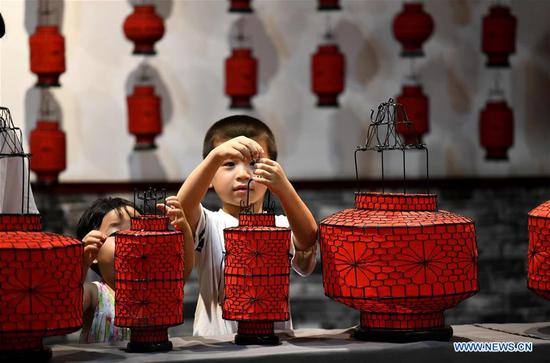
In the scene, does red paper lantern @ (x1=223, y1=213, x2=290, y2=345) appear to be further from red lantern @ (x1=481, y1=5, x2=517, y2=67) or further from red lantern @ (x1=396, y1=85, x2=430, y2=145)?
red lantern @ (x1=481, y1=5, x2=517, y2=67)

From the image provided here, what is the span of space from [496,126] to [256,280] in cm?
340

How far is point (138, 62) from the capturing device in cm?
458

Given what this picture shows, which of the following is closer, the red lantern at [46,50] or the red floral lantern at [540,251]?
the red floral lantern at [540,251]

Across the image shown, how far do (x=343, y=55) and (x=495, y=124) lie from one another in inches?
33.1

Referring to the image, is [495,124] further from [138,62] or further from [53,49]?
[53,49]

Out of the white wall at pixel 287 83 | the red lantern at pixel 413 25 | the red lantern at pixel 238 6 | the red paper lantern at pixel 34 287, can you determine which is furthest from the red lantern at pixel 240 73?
the red paper lantern at pixel 34 287

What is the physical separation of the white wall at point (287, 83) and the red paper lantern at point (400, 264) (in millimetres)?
3002

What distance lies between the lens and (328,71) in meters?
4.65

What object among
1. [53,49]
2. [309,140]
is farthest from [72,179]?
[309,140]

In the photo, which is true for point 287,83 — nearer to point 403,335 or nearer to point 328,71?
point 328,71

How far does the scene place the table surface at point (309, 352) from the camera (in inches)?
60.8

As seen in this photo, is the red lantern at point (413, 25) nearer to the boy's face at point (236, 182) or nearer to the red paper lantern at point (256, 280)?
the boy's face at point (236, 182)

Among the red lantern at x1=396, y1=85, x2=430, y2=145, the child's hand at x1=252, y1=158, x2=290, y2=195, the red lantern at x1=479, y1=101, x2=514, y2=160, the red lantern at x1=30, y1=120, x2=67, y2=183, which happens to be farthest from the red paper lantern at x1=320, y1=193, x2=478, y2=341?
the red lantern at x1=479, y1=101, x2=514, y2=160

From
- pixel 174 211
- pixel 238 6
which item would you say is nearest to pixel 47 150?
pixel 238 6
